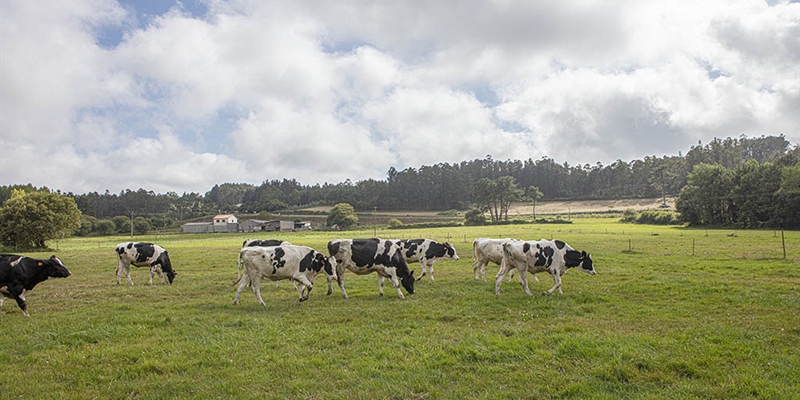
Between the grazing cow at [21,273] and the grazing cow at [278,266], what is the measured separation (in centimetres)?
590

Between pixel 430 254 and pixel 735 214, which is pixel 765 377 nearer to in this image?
pixel 430 254

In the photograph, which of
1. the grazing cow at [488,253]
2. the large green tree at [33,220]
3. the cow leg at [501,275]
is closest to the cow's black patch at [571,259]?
the cow leg at [501,275]

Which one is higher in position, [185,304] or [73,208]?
[73,208]

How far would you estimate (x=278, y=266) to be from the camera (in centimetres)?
1361

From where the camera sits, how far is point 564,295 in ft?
46.0

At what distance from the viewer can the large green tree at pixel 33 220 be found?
5178 cm

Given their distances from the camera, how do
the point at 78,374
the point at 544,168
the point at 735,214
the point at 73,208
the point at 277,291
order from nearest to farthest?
1. the point at 78,374
2. the point at 277,291
3. the point at 73,208
4. the point at 735,214
5. the point at 544,168

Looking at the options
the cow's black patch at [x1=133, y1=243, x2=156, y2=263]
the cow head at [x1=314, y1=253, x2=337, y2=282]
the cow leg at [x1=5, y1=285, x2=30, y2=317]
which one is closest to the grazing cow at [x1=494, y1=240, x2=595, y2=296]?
the cow head at [x1=314, y1=253, x2=337, y2=282]

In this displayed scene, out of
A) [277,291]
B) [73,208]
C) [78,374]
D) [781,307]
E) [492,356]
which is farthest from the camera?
[73,208]

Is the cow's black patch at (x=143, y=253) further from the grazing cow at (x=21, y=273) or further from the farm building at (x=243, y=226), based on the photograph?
the farm building at (x=243, y=226)

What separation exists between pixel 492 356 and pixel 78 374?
23.5ft

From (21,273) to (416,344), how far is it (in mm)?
12313

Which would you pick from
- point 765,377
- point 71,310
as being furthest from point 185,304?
point 765,377

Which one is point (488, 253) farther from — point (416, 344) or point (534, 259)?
point (416, 344)
